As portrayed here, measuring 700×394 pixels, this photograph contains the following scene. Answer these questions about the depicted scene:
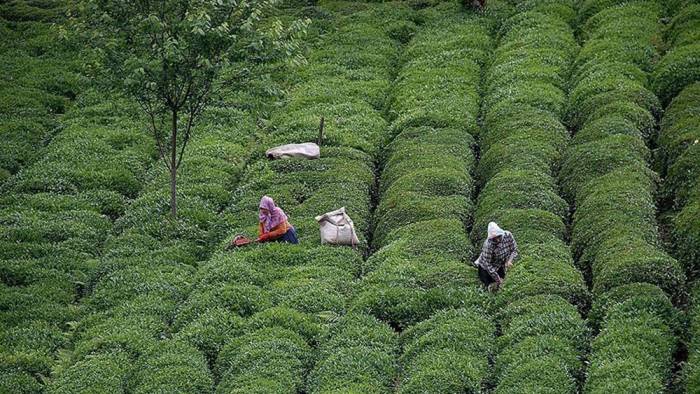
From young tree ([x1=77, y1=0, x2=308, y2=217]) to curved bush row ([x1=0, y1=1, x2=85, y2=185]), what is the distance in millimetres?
3789

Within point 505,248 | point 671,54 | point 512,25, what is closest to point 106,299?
point 505,248

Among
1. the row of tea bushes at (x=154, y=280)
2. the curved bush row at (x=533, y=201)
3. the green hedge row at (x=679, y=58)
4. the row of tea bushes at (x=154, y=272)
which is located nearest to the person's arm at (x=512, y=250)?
the curved bush row at (x=533, y=201)

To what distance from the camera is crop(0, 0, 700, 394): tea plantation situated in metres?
29.0

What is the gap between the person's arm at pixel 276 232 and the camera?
3694 cm

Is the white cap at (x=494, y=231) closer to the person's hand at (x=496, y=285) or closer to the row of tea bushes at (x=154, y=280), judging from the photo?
the person's hand at (x=496, y=285)

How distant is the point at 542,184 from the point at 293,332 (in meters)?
12.2

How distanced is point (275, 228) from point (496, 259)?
8158 millimetres

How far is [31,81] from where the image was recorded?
56.4 m

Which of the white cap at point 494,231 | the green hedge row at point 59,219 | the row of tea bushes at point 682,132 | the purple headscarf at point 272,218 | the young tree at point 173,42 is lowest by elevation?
the green hedge row at point 59,219

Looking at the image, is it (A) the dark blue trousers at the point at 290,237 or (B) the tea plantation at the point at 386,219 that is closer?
(B) the tea plantation at the point at 386,219

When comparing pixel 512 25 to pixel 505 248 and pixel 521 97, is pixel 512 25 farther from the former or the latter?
pixel 505 248

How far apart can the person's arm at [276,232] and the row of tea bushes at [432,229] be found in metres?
3.16

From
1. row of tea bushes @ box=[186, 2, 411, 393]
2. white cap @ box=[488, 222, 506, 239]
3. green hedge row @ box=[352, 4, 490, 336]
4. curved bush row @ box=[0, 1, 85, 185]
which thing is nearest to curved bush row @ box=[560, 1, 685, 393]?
white cap @ box=[488, 222, 506, 239]

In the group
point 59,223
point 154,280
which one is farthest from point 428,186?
point 59,223
